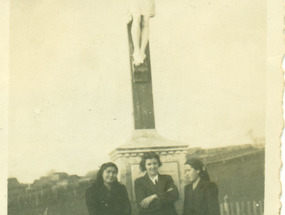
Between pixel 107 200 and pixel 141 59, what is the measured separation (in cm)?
75

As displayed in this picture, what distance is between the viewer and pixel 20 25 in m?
2.39

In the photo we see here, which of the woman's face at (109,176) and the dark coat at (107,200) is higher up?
the woman's face at (109,176)

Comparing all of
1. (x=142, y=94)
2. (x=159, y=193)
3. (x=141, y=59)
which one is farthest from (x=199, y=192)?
(x=141, y=59)

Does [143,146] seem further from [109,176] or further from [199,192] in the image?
[199,192]

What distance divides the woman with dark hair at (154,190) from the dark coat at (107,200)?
0.07 metres

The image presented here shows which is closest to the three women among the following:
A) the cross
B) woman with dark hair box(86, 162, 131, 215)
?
woman with dark hair box(86, 162, 131, 215)

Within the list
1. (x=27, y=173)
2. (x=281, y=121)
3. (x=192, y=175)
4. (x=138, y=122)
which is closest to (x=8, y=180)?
(x=27, y=173)

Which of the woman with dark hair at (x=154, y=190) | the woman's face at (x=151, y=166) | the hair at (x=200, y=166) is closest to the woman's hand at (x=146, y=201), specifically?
the woman with dark hair at (x=154, y=190)

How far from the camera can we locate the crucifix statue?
2.41m

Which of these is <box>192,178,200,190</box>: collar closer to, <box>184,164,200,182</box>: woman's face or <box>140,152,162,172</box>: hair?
<box>184,164,200,182</box>: woman's face

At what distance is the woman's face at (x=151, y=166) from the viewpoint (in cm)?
234

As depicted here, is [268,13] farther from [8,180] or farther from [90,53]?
[8,180]

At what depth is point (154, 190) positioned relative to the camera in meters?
2.32

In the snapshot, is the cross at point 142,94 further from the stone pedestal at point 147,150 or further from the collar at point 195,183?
the collar at point 195,183
